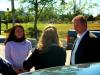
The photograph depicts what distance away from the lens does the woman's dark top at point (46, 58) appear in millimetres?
7398

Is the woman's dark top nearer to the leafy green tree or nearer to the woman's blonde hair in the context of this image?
the woman's blonde hair

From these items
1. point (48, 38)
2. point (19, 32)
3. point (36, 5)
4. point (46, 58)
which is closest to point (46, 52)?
point (46, 58)

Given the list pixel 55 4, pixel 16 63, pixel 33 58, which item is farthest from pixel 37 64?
pixel 55 4

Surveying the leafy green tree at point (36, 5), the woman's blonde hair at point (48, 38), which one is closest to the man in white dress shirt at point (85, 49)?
the woman's blonde hair at point (48, 38)

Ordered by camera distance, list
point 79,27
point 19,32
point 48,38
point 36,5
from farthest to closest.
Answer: point 36,5, point 19,32, point 79,27, point 48,38

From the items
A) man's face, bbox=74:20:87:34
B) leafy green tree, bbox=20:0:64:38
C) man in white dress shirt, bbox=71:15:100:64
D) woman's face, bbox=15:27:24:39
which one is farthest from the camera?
leafy green tree, bbox=20:0:64:38

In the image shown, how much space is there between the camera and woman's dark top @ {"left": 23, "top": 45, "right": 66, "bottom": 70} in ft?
24.3

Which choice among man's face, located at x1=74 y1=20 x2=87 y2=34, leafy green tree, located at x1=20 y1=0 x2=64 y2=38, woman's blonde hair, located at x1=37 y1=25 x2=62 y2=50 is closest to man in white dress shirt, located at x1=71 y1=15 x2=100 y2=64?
man's face, located at x1=74 y1=20 x2=87 y2=34

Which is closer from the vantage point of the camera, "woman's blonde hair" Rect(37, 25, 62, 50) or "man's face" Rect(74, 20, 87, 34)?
"woman's blonde hair" Rect(37, 25, 62, 50)

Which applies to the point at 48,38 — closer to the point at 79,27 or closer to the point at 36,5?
the point at 79,27

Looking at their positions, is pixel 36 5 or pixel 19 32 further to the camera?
pixel 36 5

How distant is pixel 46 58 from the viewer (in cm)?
746

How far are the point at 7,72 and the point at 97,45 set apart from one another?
5.27ft

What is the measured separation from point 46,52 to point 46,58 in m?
0.09
